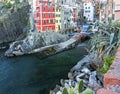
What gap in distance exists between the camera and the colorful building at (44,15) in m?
58.1

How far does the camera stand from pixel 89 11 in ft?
323

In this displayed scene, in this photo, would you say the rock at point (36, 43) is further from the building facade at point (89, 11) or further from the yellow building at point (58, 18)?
the building facade at point (89, 11)

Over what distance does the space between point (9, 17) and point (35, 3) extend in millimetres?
14848

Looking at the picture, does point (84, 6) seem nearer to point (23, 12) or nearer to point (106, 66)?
point (23, 12)

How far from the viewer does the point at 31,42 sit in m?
53.5

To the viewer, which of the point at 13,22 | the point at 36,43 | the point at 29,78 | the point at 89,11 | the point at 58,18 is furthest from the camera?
the point at 89,11

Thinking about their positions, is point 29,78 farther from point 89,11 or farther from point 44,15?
point 89,11

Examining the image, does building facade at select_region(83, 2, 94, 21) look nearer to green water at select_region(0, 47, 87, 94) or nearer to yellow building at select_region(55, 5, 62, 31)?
yellow building at select_region(55, 5, 62, 31)

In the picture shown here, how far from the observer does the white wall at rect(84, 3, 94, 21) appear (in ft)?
322

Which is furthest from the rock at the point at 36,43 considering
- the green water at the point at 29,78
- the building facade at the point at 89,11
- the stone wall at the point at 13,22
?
the building facade at the point at 89,11

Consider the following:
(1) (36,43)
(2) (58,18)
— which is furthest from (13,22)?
(1) (36,43)

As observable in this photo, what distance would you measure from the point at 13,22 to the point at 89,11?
122 feet

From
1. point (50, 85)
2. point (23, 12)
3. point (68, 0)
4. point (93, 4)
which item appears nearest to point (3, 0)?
point (23, 12)

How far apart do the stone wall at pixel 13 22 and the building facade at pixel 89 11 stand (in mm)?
30240
